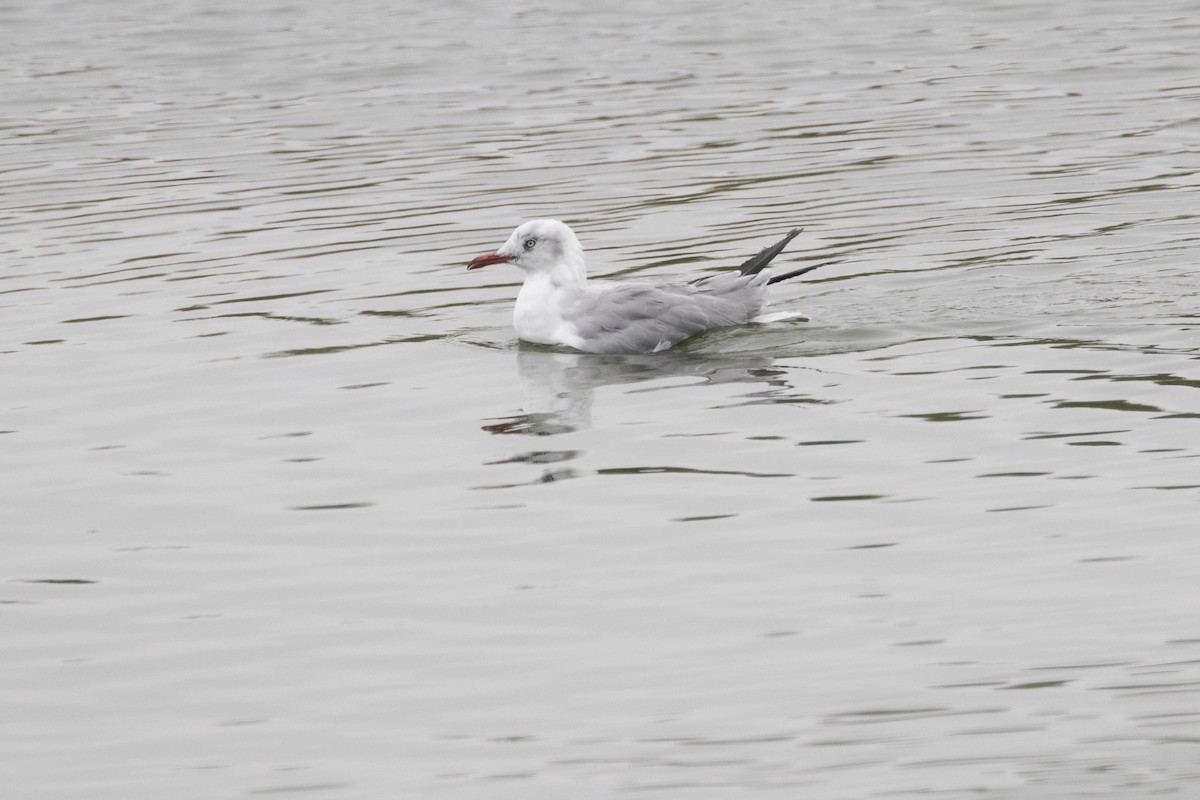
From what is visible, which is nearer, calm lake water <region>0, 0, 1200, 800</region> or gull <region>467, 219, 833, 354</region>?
calm lake water <region>0, 0, 1200, 800</region>

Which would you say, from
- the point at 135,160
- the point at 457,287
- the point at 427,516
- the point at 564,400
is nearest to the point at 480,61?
the point at 135,160

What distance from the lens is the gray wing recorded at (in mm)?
12172

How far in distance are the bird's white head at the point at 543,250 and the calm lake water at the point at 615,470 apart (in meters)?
0.56

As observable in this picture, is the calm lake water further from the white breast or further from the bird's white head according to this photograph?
the bird's white head

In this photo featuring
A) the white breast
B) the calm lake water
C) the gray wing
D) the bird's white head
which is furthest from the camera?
the bird's white head

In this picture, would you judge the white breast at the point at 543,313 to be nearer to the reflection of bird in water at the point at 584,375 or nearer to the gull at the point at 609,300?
the gull at the point at 609,300

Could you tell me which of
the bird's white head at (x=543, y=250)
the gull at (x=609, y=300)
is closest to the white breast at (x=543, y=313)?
the gull at (x=609, y=300)

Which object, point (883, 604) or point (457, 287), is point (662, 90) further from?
point (883, 604)

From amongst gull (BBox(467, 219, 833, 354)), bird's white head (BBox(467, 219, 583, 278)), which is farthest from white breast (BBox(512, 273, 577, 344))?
bird's white head (BBox(467, 219, 583, 278))

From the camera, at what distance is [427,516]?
29.1 feet

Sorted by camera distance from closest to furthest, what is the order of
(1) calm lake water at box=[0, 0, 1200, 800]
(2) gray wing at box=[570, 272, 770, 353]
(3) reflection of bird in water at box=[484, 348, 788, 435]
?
(1) calm lake water at box=[0, 0, 1200, 800], (3) reflection of bird in water at box=[484, 348, 788, 435], (2) gray wing at box=[570, 272, 770, 353]

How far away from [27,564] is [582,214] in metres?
8.80

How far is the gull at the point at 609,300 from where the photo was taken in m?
12.2

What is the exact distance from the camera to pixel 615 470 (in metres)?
9.52
